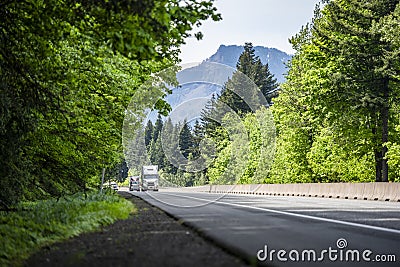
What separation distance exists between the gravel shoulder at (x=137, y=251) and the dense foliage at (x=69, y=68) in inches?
117

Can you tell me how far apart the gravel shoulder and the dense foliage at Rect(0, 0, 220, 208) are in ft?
9.78

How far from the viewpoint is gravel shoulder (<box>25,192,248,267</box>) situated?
5.66m

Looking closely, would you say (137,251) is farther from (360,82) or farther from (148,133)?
(360,82)

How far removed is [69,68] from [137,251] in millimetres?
7557

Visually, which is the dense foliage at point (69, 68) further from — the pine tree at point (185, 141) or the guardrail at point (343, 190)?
the guardrail at point (343, 190)

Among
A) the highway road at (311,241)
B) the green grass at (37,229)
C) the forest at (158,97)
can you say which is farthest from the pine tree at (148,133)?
the highway road at (311,241)

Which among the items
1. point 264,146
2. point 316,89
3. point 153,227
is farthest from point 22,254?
point 316,89

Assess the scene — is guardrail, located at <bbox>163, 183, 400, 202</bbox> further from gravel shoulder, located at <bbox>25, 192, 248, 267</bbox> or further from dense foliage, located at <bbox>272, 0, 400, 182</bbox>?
gravel shoulder, located at <bbox>25, 192, 248, 267</bbox>

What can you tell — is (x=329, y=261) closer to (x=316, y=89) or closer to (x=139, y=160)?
(x=139, y=160)

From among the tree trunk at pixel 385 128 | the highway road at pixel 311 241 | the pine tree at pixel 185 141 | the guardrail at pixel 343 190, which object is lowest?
the highway road at pixel 311 241

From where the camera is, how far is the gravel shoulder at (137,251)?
5.66 metres

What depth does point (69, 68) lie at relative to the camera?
42.3ft

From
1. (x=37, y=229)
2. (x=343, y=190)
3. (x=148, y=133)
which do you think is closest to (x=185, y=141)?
(x=148, y=133)

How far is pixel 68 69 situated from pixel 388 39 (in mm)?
26755
